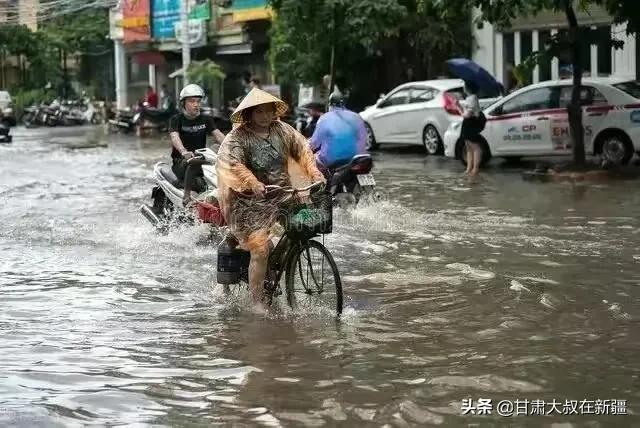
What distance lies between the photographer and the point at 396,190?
607 inches

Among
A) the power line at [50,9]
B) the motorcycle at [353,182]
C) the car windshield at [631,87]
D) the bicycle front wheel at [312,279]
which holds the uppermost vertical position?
the power line at [50,9]

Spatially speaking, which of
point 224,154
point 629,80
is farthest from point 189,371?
point 629,80

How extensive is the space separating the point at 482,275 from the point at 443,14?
29.9 feet

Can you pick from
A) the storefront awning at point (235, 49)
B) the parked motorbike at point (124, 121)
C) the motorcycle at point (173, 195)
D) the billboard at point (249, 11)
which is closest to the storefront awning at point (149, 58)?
the storefront awning at point (235, 49)

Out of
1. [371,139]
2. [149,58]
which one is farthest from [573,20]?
[149,58]

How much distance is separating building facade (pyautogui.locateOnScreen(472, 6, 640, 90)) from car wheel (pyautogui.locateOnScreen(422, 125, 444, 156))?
96.4 inches

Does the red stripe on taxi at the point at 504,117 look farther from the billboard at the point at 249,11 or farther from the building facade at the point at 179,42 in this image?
the billboard at the point at 249,11

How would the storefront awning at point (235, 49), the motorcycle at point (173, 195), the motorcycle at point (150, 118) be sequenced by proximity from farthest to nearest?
the storefront awning at point (235, 49) → the motorcycle at point (150, 118) → the motorcycle at point (173, 195)

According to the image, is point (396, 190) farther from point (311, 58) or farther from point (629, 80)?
point (311, 58)

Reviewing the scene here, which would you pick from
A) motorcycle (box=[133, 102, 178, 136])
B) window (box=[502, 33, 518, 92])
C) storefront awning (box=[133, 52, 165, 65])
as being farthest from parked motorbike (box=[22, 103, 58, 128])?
window (box=[502, 33, 518, 92])

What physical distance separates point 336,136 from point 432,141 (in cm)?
1006

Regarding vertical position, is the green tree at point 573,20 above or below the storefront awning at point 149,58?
below

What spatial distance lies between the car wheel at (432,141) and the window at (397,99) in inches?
38.0

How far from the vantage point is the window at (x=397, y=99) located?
2247 cm
